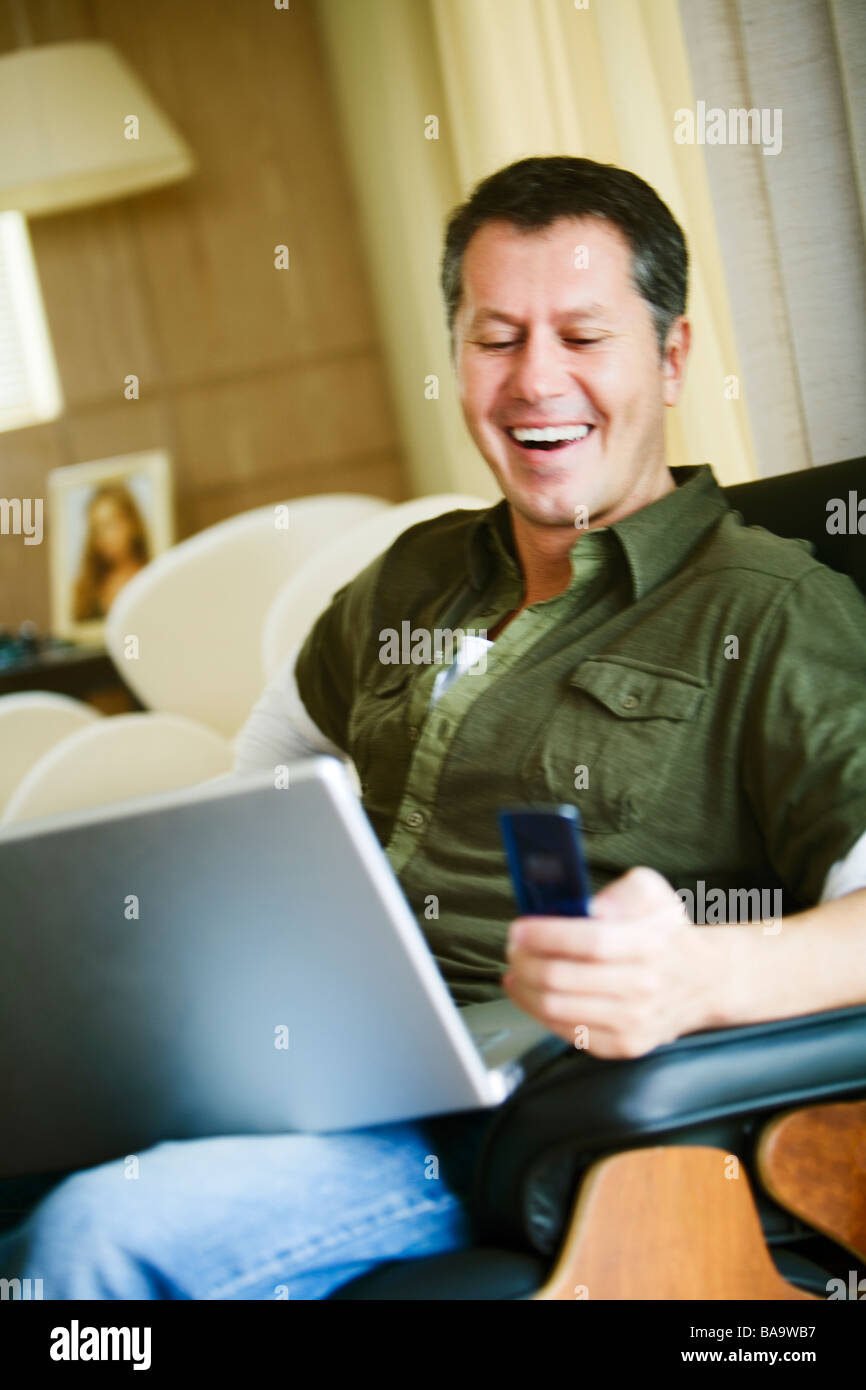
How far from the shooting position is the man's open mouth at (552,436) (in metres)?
1.25

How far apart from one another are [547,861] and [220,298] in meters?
3.44

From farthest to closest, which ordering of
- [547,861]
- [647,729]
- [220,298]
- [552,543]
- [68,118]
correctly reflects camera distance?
[220,298] < [68,118] < [552,543] < [647,729] < [547,861]

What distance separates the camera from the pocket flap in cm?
105

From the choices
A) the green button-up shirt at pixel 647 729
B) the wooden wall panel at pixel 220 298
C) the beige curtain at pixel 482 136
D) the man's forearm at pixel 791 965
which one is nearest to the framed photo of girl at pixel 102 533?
the wooden wall panel at pixel 220 298

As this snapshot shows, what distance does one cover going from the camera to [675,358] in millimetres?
1308

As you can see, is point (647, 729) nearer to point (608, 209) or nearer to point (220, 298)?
point (608, 209)

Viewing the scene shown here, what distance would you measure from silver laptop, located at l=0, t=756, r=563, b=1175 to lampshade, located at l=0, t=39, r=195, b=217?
2.88 m

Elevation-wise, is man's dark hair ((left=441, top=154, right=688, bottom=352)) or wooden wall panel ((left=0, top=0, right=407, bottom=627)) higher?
wooden wall panel ((left=0, top=0, right=407, bottom=627))

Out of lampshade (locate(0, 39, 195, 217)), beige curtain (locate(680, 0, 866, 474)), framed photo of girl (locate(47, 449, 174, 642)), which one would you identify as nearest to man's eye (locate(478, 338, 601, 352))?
beige curtain (locate(680, 0, 866, 474))

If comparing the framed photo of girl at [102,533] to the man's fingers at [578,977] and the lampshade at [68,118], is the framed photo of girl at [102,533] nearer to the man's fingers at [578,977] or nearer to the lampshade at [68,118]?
the lampshade at [68,118]

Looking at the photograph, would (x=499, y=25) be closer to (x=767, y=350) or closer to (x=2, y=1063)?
(x=767, y=350)

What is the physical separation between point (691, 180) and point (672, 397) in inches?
12.0

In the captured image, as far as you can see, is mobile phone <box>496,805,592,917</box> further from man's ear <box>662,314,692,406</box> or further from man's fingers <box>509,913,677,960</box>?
man's ear <box>662,314,692,406</box>

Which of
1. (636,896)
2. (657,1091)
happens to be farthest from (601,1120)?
(636,896)
